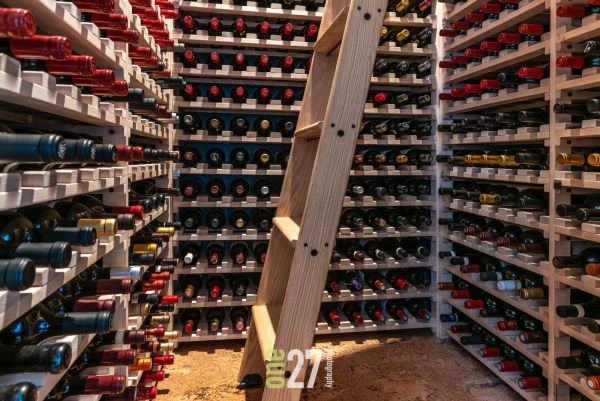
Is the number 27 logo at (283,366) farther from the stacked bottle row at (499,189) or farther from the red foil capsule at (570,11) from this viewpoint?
the red foil capsule at (570,11)

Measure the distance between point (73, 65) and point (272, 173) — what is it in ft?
6.10

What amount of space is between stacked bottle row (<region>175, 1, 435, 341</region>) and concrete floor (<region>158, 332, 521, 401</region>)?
0.42 ft

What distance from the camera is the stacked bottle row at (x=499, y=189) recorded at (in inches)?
79.6

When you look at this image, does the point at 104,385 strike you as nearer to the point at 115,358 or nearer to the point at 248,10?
the point at 115,358

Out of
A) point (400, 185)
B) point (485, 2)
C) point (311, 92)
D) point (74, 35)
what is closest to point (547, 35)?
point (485, 2)

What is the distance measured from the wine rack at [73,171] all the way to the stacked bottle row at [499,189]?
5.52 feet

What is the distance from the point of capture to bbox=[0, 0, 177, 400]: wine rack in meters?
0.78

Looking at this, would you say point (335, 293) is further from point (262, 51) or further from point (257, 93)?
point (262, 51)

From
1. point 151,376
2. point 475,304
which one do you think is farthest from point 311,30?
point 151,376

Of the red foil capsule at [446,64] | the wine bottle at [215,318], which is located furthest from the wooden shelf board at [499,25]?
the wine bottle at [215,318]

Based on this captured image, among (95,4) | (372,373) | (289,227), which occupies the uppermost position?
(95,4)

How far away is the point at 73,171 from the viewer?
39.2 inches

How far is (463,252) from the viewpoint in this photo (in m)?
2.82

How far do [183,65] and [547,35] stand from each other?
2.04 meters
